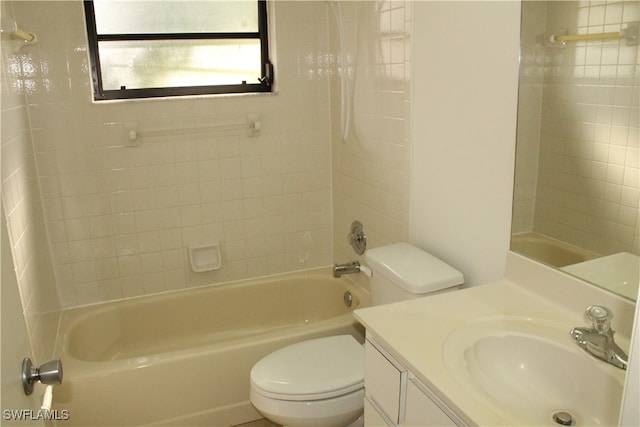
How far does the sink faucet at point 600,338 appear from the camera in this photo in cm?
116

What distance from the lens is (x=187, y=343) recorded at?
2.82 meters

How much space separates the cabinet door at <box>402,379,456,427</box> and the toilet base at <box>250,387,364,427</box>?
59 cm

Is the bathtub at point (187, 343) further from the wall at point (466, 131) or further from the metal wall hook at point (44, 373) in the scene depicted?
the metal wall hook at point (44, 373)

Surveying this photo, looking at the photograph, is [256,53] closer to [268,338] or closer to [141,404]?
[268,338]

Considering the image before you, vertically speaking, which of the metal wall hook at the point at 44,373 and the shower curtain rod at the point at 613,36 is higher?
the shower curtain rod at the point at 613,36

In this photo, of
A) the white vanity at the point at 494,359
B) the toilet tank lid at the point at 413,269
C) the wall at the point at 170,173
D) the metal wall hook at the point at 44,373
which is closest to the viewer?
the metal wall hook at the point at 44,373

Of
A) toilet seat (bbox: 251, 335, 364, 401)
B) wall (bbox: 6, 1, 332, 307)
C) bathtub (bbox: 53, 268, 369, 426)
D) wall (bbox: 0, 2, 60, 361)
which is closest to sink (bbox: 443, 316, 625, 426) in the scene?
toilet seat (bbox: 251, 335, 364, 401)

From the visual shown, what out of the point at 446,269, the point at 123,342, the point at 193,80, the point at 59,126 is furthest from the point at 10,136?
the point at 446,269

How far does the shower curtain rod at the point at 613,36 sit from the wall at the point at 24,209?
1719 mm

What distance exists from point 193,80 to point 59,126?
2.27 feet

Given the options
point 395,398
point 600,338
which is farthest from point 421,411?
point 600,338

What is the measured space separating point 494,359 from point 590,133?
25.1 inches

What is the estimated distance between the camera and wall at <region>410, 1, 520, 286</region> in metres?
1.64

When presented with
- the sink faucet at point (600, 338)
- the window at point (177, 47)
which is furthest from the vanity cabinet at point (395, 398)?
the window at point (177, 47)
